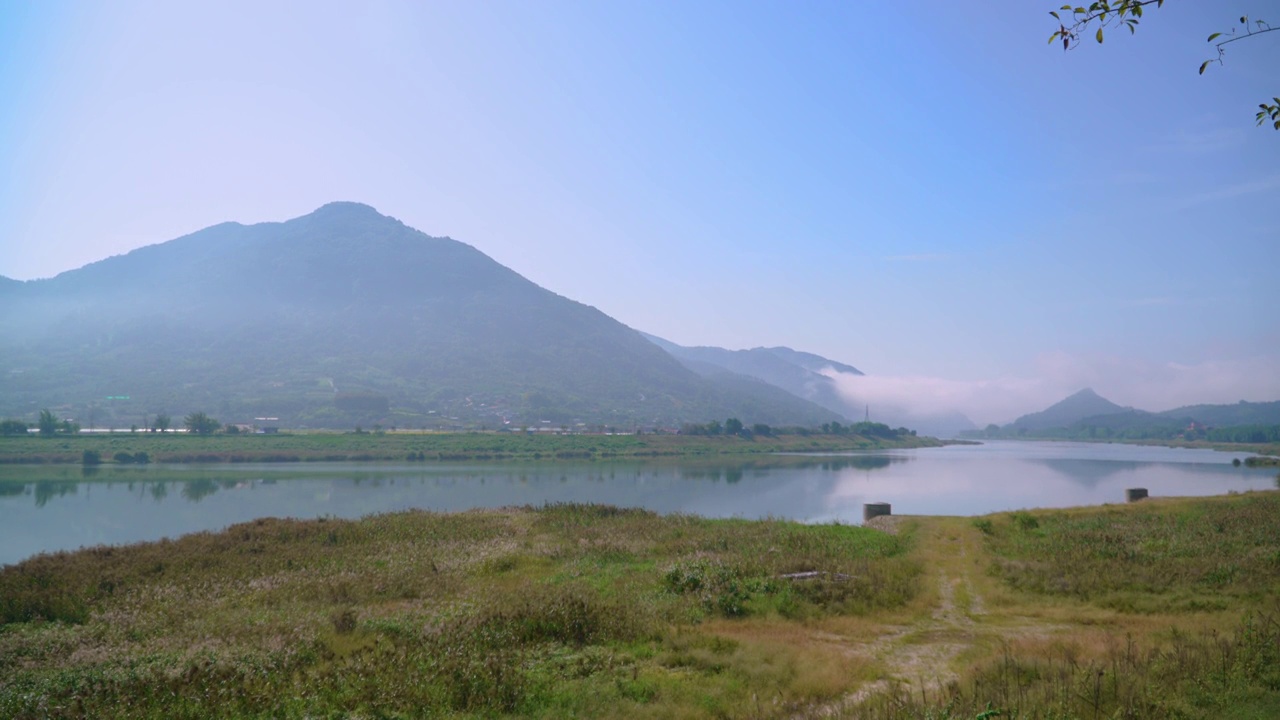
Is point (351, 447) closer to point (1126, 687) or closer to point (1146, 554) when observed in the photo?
point (1146, 554)

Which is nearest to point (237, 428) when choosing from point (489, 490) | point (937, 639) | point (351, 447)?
point (351, 447)

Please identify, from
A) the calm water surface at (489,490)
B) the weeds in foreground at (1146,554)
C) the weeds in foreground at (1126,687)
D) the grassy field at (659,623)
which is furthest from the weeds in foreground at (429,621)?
the calm water surface at (489,490)

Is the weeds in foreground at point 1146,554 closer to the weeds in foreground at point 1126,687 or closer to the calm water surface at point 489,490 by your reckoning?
the weeds in foreground at point 1126,687

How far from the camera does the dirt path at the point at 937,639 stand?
8.39m

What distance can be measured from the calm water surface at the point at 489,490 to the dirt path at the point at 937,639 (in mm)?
18310

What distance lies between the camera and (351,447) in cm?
8688

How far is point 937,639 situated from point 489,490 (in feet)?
133

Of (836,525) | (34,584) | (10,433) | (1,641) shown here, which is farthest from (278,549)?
(10,433)

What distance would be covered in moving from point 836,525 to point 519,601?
13.2 meters

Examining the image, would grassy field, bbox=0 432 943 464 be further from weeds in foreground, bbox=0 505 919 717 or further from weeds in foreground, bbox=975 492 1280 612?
weeds in foreground, bbox=975 492 1280 612

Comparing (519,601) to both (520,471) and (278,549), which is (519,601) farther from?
(520,471)

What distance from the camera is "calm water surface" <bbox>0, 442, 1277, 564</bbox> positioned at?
112 feet

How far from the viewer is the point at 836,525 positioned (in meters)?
22.2

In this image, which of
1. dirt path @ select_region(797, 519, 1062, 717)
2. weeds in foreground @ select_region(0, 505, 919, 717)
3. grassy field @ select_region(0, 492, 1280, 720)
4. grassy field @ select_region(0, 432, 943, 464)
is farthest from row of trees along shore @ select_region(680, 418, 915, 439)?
dirt path @ select_region(797, 519, 1062, 717)
